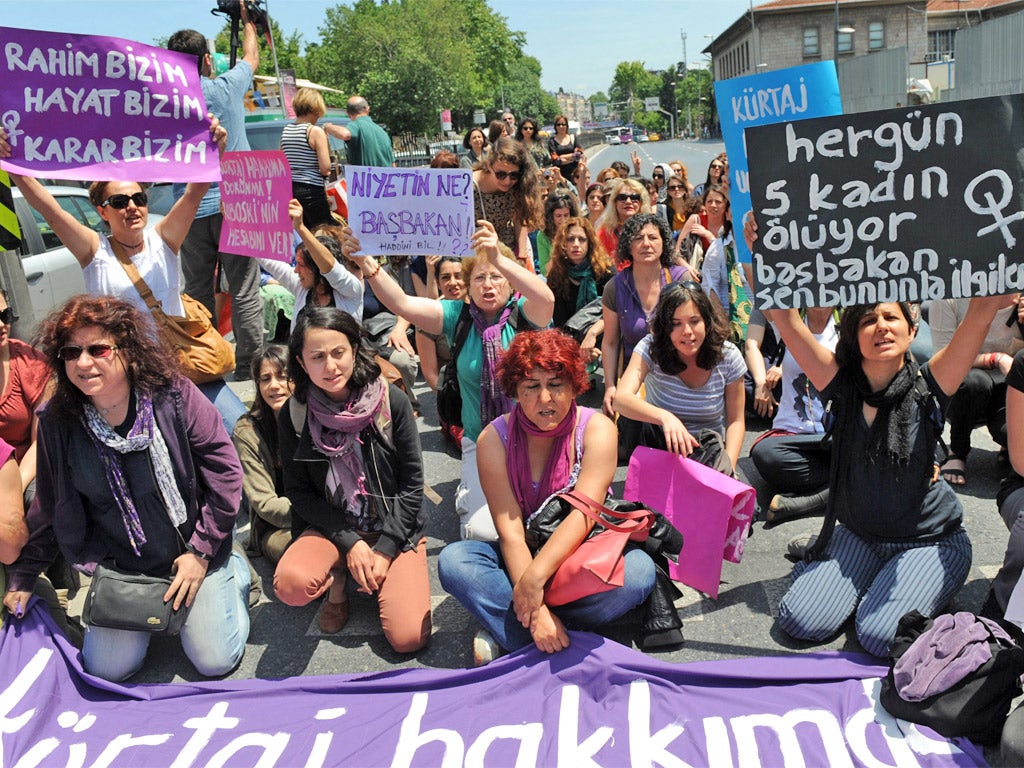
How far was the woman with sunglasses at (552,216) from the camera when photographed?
295 inches

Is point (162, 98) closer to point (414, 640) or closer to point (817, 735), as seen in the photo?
point (414, 640)

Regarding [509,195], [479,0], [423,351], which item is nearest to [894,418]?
[423,351]

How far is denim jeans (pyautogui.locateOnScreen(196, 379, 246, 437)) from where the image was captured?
4.81 meters

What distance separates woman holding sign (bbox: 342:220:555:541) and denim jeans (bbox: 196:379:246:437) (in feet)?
3.60

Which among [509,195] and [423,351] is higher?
[509,195]

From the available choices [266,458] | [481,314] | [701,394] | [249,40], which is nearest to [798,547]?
[701,394]

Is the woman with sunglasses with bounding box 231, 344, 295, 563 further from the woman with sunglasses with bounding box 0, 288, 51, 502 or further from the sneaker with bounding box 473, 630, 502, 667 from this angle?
the sneaker with bounding box 473, 630, 502, 667

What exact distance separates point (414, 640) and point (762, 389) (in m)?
2.59

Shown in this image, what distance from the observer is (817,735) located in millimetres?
2723

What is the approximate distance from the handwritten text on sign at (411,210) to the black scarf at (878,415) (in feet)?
6.84

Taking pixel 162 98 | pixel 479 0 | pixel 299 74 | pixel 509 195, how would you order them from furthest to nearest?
pixel 479 0 → pixel 299 74 → pixel 509 195 → pixel 162 98

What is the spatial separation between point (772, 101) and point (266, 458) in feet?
10.1

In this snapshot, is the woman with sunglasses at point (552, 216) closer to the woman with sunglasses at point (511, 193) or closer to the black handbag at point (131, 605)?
the woman with sunglasses at point (511, 193)

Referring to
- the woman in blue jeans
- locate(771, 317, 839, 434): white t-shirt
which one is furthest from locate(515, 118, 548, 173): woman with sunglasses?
the woman in blue jeans
